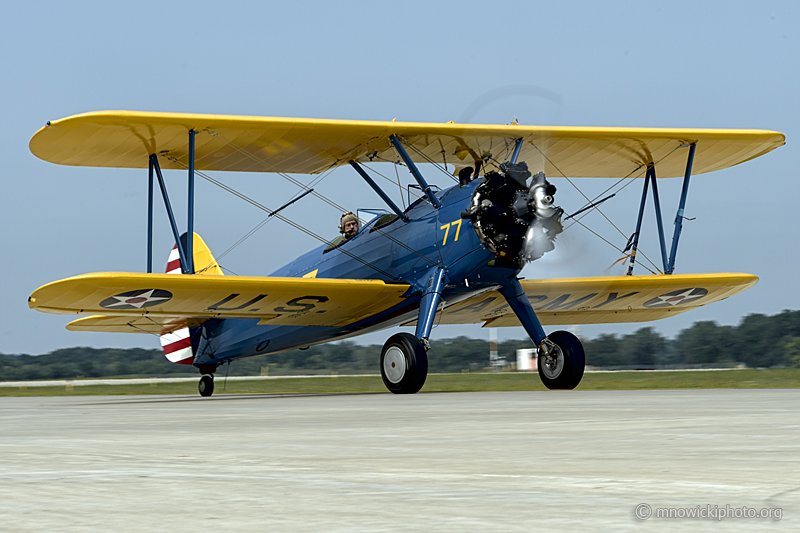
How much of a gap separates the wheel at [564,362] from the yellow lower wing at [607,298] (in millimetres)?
A: 1704

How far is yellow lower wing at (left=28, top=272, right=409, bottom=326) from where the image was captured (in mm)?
11148

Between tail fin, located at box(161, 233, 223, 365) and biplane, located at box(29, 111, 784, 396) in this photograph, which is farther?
tail fin, located at box(161, 233, 223, 365)

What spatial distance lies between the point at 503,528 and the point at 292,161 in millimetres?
11388

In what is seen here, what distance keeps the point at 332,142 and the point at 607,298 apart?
547 centimetres

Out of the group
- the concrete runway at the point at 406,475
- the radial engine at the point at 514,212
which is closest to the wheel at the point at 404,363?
the radial engine at the point at 514,212

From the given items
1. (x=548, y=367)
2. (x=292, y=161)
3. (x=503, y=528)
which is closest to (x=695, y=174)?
(x=548, y=367)

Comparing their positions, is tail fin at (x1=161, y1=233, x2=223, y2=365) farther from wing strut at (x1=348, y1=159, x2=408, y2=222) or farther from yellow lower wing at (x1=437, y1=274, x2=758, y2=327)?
wing strut at (x1=348, y1=159, x2=408, y2=222)

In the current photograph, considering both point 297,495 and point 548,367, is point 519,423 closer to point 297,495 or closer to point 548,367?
point 297,495

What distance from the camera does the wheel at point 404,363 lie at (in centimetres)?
1059

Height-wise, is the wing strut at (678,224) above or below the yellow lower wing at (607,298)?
above

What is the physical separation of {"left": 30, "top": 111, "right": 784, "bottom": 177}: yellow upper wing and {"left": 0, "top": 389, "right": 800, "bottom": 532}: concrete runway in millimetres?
6648

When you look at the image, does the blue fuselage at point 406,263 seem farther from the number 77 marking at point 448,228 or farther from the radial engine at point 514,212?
the radial engine at point 514,212

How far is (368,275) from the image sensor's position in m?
13.0

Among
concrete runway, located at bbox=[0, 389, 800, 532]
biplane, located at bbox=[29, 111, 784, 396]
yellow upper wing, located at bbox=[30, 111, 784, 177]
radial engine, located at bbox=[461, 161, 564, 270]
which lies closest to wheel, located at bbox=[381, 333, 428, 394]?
biplane, located at bbox=[29, 111, 784, 396]
